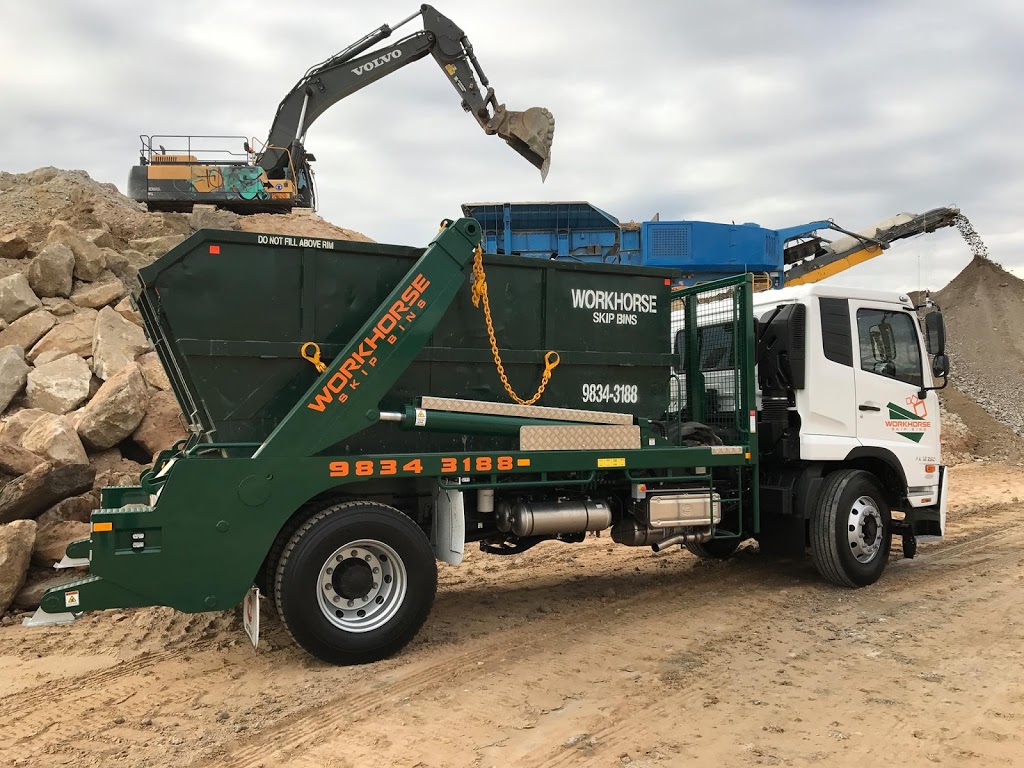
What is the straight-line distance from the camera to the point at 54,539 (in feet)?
21.5

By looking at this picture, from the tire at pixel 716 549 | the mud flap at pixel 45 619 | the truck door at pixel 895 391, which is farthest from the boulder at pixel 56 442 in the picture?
the truck door at pixel 895 391

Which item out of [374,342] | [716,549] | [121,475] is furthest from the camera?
[716,549]

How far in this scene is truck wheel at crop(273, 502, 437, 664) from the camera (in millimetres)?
4910

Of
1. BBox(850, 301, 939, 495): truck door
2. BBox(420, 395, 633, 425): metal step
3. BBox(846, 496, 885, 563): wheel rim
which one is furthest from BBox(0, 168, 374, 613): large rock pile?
BBox(850, 301, 939, 495): truck door

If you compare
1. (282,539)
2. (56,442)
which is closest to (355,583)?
(282,539)

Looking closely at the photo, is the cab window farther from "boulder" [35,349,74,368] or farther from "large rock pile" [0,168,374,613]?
"boulder" [35,349,74,368]

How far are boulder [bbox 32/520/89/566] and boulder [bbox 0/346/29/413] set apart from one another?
4198 mm

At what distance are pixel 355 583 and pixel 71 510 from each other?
3.49 meters

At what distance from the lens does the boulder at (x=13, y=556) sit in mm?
6027

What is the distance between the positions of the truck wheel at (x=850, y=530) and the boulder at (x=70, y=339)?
9.83 metres

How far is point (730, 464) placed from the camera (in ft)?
21.8

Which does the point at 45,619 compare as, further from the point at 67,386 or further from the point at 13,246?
the point at 13,246

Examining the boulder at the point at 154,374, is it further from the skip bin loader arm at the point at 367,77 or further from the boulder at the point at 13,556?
the skip bin loader arm at the point at 367,77

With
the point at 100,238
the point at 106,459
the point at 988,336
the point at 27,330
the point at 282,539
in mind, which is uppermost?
the point at 100,238
